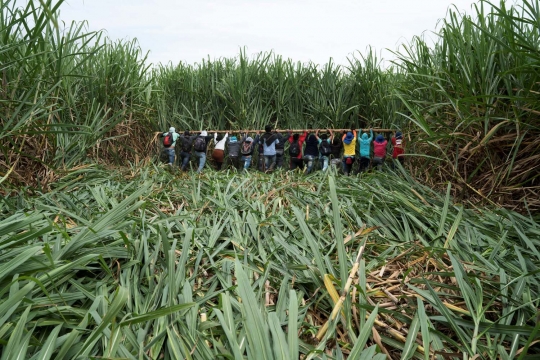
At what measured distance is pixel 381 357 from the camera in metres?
1.24

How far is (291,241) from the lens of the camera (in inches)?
82.1

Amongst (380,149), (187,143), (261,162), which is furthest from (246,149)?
(380,149)

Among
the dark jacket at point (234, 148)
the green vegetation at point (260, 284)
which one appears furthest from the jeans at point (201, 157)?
the green vegetation at point (260, 284)

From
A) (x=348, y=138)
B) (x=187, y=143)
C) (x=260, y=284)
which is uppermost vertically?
(x=348, y=138)

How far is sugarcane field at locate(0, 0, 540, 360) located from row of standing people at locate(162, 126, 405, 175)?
9.44ft

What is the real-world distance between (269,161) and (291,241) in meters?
5.53

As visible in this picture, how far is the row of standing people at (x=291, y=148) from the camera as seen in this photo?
7066mm

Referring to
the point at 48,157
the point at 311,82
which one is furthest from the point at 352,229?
the point at 311,82

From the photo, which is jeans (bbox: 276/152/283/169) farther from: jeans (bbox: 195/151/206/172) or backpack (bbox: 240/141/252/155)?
jeans (bbox: 195/151/206/172)

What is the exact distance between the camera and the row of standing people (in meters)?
7.07

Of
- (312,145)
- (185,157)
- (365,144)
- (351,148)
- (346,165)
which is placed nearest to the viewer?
(365,144)

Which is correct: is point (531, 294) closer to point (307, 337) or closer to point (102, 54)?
point (307, 337)

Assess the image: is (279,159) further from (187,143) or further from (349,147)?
(187,143)

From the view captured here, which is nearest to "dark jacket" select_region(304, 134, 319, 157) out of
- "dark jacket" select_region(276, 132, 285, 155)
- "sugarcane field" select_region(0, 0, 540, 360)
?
"dark jacket" select_region(276, 132, 285, 155)
